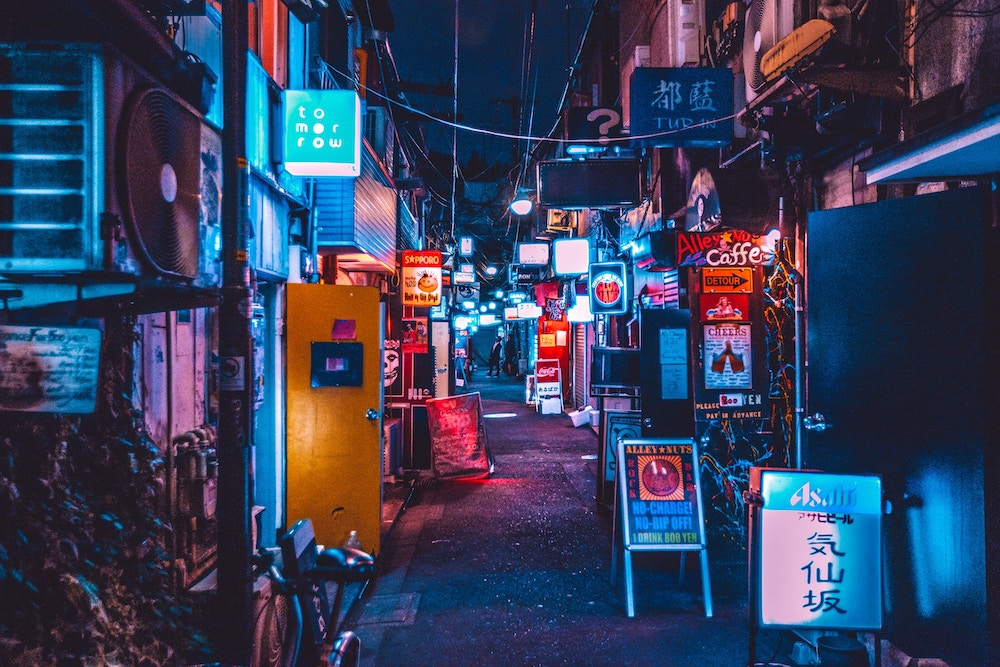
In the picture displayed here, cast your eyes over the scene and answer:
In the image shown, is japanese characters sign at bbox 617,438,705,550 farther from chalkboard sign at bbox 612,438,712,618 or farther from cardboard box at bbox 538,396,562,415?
cardboard box at bbox 538,396,562,415

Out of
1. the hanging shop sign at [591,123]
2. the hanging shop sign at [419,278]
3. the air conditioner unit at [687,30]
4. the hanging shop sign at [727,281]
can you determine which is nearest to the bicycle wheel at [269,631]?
the hanging shop sign at [727,281]

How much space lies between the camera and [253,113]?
700 centimetres

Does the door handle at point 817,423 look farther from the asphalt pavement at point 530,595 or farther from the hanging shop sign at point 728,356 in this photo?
the hanging shop sign at point 728,356

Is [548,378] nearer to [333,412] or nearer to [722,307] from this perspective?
[722,307]

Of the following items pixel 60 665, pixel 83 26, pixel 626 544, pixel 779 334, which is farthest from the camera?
pixel 779 334

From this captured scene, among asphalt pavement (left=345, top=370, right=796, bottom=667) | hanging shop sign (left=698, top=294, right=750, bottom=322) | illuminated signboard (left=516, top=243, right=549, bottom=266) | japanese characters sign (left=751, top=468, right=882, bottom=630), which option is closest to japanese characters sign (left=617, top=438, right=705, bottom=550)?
asphalt pavement (left=345, top=370, right=796, bottom=667)

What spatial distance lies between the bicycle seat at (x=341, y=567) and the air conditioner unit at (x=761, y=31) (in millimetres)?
6234

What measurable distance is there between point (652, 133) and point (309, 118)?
4.33m

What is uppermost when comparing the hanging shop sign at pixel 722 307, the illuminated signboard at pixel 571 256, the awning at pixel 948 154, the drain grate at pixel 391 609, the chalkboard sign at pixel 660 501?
the illuminated signboard at pixel 571 256

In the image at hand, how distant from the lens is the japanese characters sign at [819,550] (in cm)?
451

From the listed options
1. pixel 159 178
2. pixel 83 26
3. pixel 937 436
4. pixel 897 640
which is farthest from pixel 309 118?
pixel 897 640

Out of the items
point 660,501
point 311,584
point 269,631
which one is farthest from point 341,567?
point 660,501

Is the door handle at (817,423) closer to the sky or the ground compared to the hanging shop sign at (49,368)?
closer to the ground

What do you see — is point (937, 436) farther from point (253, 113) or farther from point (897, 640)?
point (253, 113)
